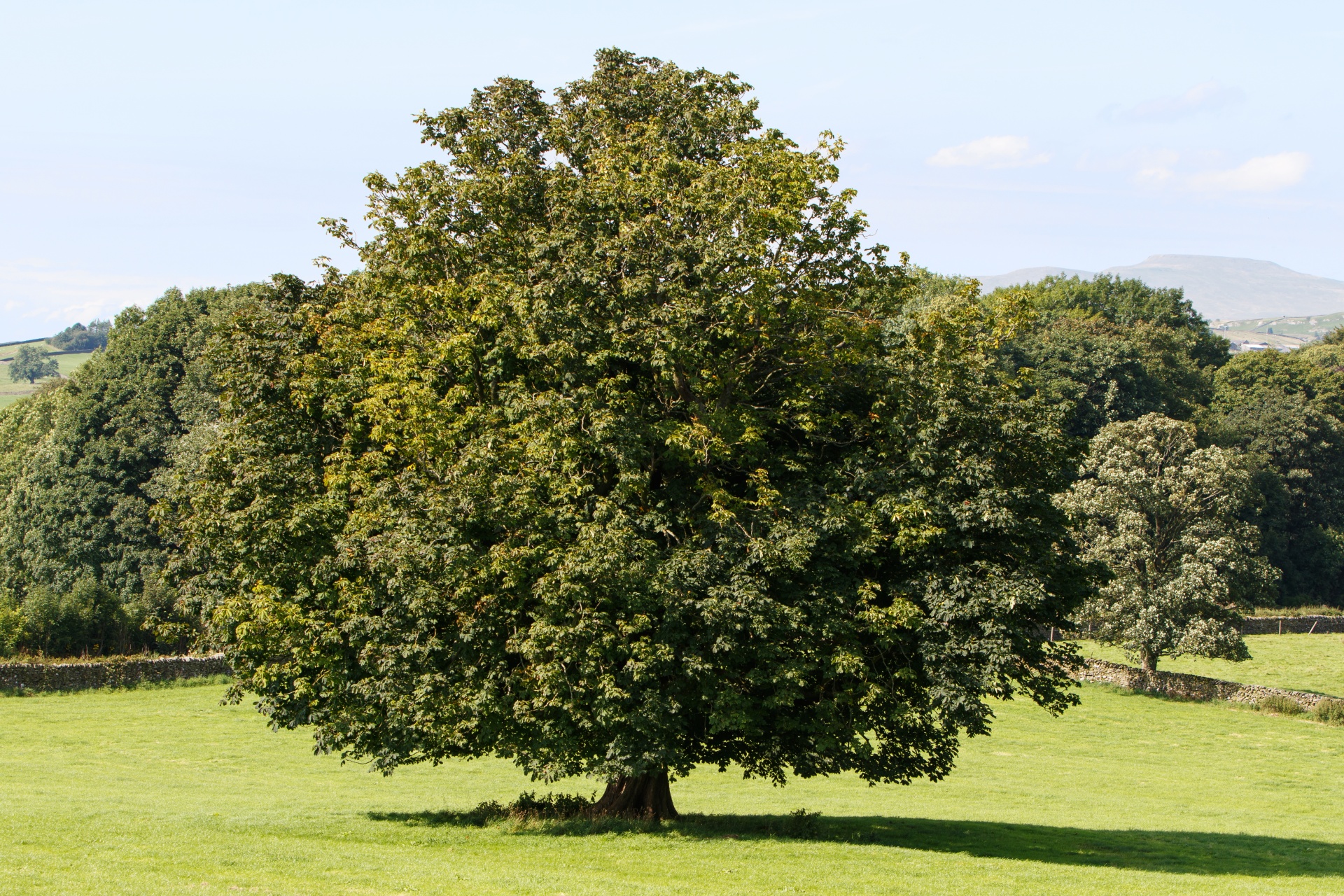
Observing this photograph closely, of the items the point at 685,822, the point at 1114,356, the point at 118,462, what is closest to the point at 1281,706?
the point at 685,822

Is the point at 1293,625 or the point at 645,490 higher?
the point at 645,490

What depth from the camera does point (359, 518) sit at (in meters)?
23.9

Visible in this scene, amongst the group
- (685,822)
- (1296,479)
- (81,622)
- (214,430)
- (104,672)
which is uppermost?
(1296,479)

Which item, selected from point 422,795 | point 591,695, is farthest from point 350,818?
point 591,695

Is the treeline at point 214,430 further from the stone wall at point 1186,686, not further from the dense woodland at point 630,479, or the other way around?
the stone wall at point 1186,686

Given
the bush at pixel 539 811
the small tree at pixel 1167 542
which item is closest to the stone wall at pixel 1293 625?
the small tree at pixel 1167 542

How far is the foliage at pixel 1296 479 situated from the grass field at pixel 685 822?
50.7 meters

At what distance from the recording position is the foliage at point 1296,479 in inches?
3861

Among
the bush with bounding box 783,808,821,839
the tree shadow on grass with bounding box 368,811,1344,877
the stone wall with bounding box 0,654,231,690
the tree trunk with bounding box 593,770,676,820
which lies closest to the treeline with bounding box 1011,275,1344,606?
the tree shadow on grass with bounding box 368,811,1344,877

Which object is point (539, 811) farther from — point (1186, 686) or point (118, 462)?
point (118, 462)

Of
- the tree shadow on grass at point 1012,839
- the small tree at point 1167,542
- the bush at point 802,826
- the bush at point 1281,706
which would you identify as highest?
the small tree at point 1167,542

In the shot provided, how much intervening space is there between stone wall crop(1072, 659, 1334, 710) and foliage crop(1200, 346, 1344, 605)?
133ft

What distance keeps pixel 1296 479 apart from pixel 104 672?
325 feet

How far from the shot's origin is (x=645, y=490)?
953 inches
